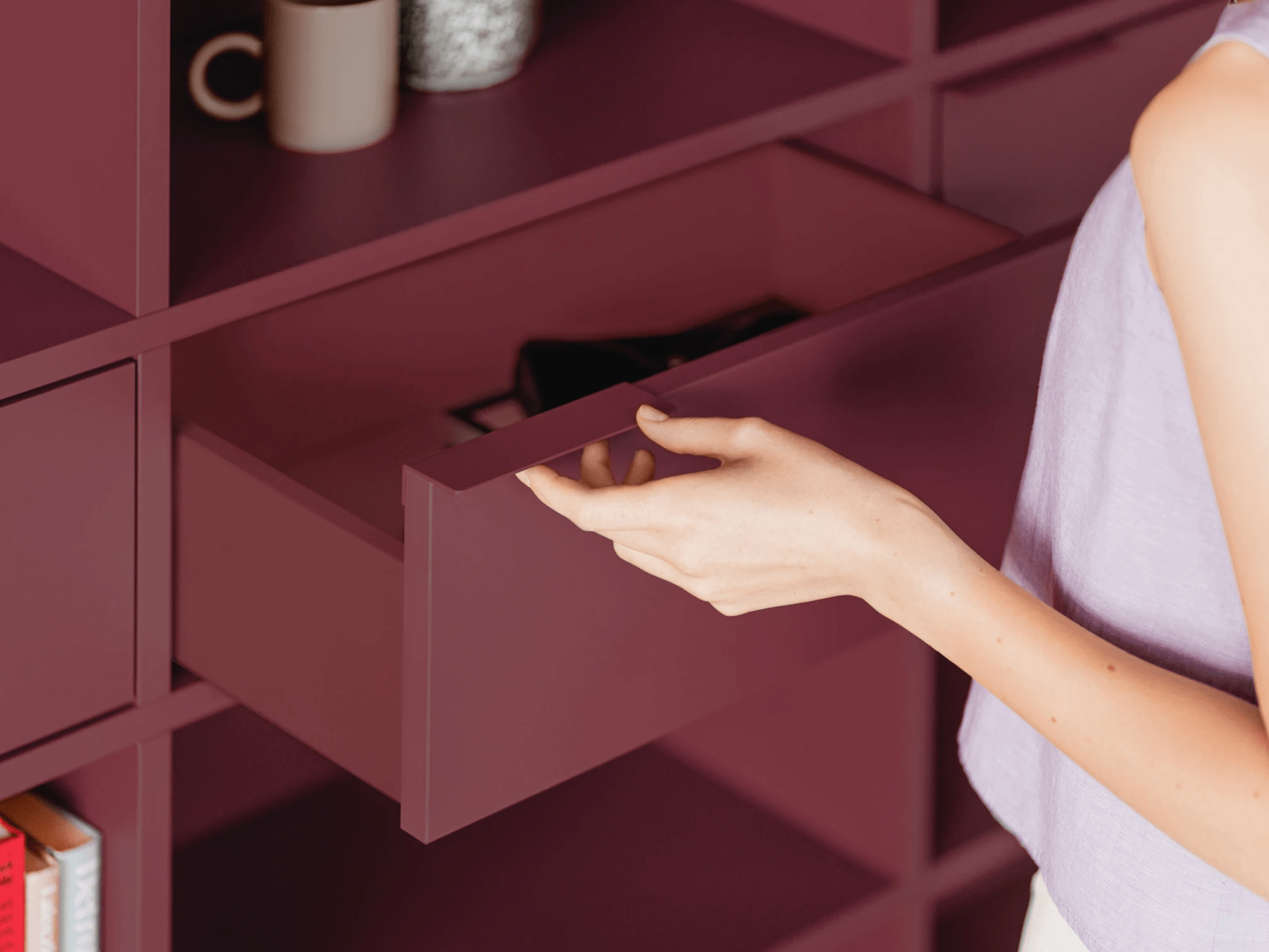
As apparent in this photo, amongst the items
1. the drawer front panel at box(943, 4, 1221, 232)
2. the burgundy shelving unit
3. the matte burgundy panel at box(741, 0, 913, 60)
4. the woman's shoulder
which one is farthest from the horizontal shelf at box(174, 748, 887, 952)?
the woman's shoulder

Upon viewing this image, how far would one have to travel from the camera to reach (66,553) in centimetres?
90

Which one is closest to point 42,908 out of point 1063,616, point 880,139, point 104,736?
point 104,736

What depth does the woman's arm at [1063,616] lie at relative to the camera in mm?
610

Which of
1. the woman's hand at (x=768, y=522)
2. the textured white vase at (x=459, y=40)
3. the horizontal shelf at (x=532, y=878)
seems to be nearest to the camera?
the woman's hand at (x=768, y=522)

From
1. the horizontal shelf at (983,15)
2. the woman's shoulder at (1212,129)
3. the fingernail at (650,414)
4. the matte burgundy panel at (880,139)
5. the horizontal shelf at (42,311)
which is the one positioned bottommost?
the fingernail at (650,414)

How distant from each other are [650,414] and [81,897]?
1.52 ft

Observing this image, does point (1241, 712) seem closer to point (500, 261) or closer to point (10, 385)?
point (10, 385)

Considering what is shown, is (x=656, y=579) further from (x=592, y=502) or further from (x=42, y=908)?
(x=42, y=908)

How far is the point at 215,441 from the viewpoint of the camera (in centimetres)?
92

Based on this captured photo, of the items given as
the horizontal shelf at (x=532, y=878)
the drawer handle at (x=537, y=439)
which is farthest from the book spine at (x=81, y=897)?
the drawer handle at (x=537, y=439)

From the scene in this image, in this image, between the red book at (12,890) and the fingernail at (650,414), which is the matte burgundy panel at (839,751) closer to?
the fingernail at (650,414)

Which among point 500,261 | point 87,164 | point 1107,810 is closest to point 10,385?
point 87,164

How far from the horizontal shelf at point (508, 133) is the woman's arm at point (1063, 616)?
0.73 feet

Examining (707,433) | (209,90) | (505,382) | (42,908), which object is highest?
(209,90)
